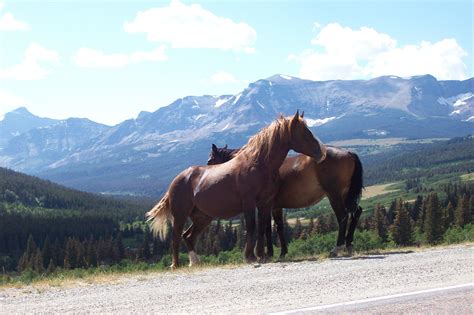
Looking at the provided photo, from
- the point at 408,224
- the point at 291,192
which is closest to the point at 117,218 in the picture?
the point at 408,224

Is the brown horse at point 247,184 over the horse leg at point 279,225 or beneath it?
over

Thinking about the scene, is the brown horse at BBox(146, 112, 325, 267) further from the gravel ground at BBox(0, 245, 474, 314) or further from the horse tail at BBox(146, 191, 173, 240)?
the gravel ground at BBox(0, 245, 474, 314)

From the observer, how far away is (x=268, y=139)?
569 inches

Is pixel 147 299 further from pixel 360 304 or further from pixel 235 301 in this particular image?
pixel 360 304

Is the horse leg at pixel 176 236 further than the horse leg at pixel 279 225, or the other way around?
the horse leg at pixel 279 225

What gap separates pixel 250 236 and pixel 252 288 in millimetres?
4292

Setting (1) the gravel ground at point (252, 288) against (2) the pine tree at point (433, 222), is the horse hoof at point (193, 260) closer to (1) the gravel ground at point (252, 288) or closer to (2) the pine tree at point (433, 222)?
(1) the gravel ground at point (252, 288)

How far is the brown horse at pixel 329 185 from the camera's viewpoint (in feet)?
49.7

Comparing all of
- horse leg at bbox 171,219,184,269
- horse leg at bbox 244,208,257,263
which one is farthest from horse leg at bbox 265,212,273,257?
horse leg at bbox 171,219,184,269

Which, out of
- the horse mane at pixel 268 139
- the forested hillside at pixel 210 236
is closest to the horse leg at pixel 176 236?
the forested hillside at pixel 210 236

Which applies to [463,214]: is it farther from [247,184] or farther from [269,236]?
[247,184]

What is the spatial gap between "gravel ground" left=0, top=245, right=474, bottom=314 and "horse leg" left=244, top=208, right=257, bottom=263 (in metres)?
1.28

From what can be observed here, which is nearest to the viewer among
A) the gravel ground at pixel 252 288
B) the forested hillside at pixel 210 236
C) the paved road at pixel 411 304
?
the paved road at pixel 411 304

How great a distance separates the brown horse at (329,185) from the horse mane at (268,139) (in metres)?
1.46
